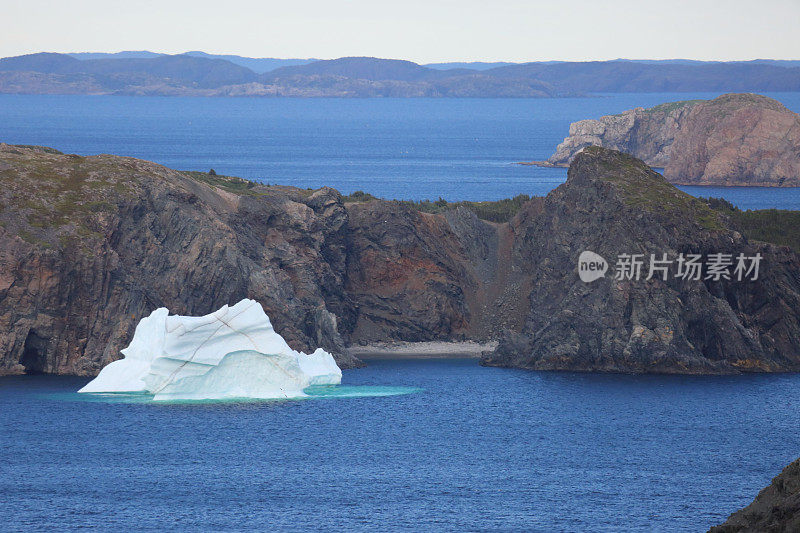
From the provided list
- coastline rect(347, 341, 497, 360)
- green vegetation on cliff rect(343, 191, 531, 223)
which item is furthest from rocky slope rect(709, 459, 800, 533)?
green vegetation on cliff rect(343, 191, 531, 223)

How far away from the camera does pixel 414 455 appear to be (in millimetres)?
74750

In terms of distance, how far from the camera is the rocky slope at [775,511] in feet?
117

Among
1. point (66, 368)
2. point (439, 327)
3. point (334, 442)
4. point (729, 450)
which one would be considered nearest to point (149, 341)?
point (66, 368)

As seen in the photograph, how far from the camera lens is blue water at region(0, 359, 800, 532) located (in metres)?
61.9

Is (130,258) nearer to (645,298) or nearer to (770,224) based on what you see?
(645,298)

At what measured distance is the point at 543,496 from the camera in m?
65.9

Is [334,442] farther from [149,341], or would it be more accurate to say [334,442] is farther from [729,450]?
[729,450]

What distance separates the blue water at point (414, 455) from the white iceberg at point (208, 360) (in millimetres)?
2446

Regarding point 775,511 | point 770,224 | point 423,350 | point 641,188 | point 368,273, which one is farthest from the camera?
point 770,224

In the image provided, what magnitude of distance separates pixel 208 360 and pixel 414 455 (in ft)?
66.2

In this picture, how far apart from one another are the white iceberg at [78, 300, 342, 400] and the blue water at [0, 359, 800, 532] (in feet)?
8.02

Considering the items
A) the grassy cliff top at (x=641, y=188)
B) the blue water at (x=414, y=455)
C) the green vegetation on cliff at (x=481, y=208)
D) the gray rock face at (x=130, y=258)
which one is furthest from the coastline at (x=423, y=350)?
the green vegetation on cliff at (x=481, y=208)

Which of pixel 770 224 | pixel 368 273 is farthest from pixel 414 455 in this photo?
pixel 770 224

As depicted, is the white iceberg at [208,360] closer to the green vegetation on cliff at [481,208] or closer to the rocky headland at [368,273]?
the rocky headland at [368,273]
